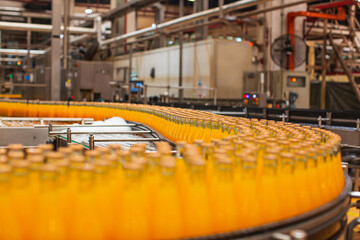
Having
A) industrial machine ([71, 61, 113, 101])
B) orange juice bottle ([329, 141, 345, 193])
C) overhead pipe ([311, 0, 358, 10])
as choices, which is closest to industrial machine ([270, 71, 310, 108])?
overhead pipe ([311, 0, 358, 10])

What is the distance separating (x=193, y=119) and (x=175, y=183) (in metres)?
1.65

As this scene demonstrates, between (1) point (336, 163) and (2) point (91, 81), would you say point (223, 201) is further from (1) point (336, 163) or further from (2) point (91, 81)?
(2) point (91, 81)

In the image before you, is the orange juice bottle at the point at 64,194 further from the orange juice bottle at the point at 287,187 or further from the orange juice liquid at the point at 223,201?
the orange juice bottle at the point at 287,187

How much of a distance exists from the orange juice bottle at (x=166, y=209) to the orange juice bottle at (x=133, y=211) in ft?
0.08

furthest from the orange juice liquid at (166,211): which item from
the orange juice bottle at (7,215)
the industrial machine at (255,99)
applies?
the industrial machine at (255,99)

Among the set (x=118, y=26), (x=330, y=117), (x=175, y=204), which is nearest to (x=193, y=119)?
(x=175, y=204)

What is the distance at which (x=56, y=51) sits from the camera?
826 cm

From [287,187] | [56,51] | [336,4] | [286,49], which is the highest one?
[336,4]

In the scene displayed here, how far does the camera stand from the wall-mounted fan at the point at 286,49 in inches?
364

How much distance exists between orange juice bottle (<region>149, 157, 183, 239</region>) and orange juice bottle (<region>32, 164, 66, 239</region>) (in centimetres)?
22

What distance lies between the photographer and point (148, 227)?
1029 mm

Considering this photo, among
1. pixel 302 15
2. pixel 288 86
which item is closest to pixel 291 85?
pixel 288 86

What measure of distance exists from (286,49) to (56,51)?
197 inches

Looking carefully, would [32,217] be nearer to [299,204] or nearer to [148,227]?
[148,227]
